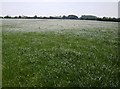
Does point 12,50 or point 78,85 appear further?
point 12,50

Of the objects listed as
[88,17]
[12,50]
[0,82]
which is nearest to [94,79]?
[0,82]

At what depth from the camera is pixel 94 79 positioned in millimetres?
17469

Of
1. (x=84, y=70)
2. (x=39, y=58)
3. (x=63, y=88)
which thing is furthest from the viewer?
(x=39, y=58)

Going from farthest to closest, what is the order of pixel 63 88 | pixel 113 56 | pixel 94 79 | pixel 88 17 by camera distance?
pixel 88 17
pixel 113 56
pixel 94 79
pixel 63 88

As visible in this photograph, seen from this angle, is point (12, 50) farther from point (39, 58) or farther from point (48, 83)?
point (48, 83)

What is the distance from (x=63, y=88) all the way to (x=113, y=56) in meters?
10.4

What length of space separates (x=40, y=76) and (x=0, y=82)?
2857 mm

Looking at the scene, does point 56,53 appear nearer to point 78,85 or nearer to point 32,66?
point 32,66

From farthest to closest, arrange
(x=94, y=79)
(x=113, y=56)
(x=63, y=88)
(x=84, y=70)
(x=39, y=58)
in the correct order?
(x=113, y=56), (x=39, y=58), (x=84, y=70), (x=94, y=79), (x=63, y=88)

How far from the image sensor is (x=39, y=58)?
23.0 metres

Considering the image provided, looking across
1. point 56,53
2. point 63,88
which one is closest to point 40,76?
point 63,88

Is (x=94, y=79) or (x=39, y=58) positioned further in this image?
(x=39, y=58)

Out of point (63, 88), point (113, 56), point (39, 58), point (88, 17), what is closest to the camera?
point (63, 88)

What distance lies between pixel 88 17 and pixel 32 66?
430ft
